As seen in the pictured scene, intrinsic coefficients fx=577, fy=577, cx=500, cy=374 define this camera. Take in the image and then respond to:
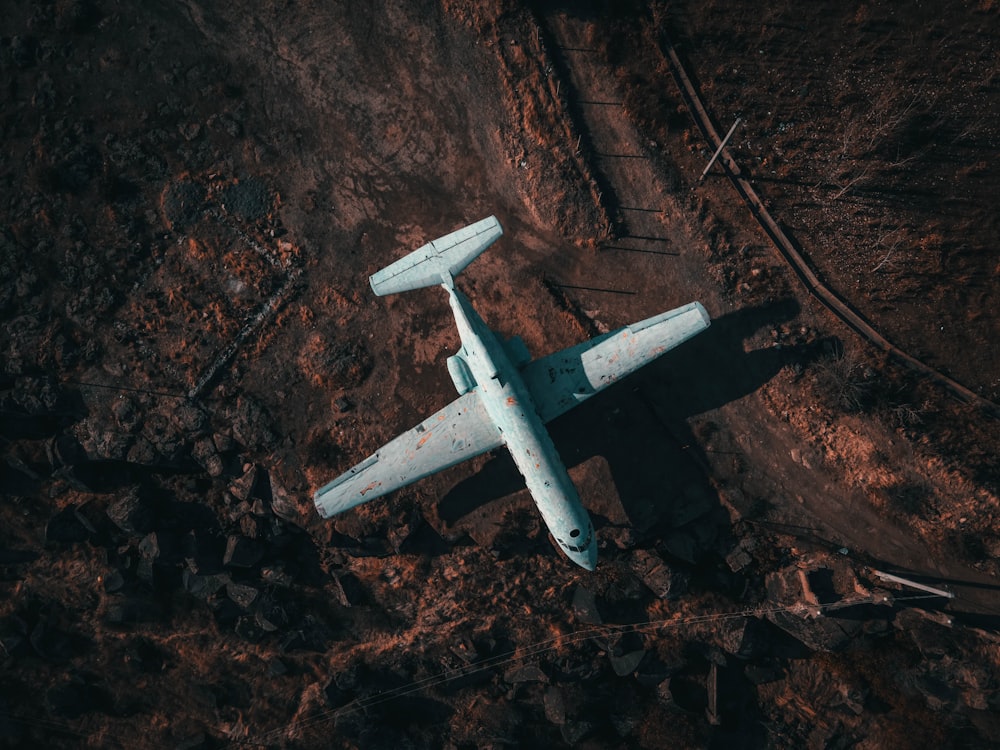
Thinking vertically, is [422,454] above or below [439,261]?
below

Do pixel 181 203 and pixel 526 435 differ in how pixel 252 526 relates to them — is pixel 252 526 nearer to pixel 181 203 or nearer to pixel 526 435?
pixel 526 435

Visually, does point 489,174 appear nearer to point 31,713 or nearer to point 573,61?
point 573,61

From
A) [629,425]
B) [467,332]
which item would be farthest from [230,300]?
[629,425]

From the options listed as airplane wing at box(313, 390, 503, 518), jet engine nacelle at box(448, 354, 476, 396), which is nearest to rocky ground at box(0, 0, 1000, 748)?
airplane wing at box(313, 390, 503, 518)

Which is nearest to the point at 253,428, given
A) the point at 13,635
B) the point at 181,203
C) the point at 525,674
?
the point at 181,203

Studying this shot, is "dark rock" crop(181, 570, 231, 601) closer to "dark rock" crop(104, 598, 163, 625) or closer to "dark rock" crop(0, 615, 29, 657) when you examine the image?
"dark rock" crop(104, 598, 163, 625)
